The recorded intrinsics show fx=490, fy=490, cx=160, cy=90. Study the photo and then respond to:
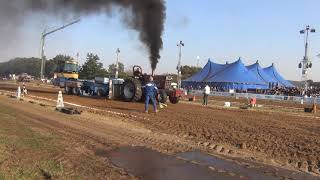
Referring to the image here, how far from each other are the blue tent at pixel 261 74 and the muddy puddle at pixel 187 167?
193 feet

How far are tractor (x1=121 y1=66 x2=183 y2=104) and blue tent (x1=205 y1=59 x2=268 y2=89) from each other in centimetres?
3693

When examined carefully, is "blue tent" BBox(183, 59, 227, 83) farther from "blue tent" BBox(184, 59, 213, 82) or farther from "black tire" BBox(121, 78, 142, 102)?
"black tire" BBox(121, 78, 142, 102)

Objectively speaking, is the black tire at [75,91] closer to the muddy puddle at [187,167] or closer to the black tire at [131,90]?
the black tire at [131,90]

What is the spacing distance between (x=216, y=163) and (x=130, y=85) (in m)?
18.8

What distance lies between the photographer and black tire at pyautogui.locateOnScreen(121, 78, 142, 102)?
28062mm

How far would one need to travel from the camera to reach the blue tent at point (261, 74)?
6875 centimetres

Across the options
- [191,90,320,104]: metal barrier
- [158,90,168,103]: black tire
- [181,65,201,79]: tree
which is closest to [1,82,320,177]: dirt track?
[158,90,168,103]: black tire

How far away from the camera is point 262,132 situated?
16000 mm

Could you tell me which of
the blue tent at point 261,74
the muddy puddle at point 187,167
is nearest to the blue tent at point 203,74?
the blue tent at point 261,74

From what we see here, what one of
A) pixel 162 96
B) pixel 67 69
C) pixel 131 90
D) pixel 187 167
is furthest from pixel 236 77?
pixel 187 167

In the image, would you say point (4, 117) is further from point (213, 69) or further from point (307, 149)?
point (213, 69)

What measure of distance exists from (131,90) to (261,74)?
1762 inches

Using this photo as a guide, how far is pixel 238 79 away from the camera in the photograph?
65.4 meters

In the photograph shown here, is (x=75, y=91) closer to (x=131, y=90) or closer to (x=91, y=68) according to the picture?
(x=131, y=90)
